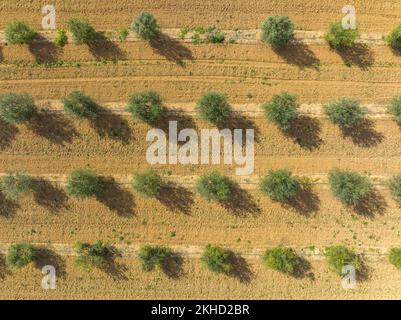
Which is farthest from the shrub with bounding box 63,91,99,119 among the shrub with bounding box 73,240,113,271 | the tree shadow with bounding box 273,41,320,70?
the tree shadow with bounding box 273,41,320,70

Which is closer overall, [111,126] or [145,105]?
[145,105]

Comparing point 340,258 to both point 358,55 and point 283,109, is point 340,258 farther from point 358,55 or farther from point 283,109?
point 358,55

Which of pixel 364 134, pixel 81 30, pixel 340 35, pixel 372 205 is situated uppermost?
pixel 81 30

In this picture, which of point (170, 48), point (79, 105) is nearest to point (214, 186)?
point (170, 48)

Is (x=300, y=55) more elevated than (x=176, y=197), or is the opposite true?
(x=300, y=55)

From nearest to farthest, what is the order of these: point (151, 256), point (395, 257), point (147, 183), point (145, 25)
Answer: point (395, 257) < point (147, 183) < point (145, 25) < point (151, 256)

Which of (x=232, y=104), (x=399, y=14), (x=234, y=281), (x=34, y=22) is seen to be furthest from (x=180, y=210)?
(x=399, y=14)

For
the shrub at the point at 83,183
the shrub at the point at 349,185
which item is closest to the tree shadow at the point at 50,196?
the shrub at the point at 83,183
